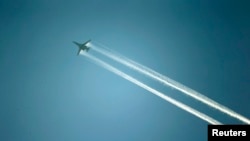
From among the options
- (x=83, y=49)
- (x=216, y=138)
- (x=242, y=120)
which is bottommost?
(x=216, y=138)

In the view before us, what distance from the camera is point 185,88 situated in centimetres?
1978

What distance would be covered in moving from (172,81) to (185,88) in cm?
86

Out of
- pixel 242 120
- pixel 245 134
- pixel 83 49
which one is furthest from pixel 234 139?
pixel 83 49

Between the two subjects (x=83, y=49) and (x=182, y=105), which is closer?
(x=182, y=105)

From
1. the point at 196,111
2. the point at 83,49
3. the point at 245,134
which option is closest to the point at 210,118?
the point at 196,111

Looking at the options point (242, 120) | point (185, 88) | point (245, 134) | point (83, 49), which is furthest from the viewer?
point (83, 49)

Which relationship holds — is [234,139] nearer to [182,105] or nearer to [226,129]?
[226,129]

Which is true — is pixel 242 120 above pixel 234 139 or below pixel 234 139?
above

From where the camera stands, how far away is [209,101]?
19.4 m

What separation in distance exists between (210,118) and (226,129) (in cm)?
1267

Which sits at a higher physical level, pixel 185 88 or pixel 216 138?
pixel 185 88

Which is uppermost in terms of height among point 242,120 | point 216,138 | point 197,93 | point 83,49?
point 83,49

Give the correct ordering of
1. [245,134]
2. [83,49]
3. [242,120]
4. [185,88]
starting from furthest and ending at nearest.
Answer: [83,49], [185,88], [242,120], [245,134]

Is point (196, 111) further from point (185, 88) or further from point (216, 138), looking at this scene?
point (216, 138)
